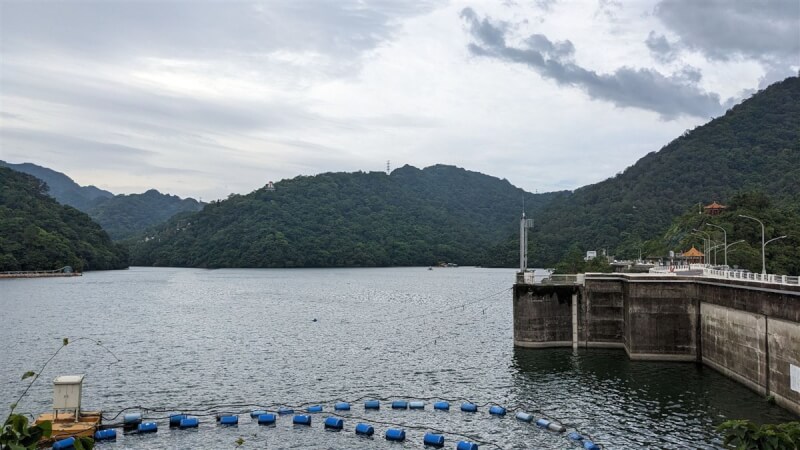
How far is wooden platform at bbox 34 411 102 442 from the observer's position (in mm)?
31547

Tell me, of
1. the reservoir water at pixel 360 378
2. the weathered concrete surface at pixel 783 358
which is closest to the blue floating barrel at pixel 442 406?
the reservoir water at pixel 360 378

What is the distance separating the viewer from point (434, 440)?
31859 mm

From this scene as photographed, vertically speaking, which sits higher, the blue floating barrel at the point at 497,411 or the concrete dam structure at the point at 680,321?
the concrete dam structure at the point at 680,321

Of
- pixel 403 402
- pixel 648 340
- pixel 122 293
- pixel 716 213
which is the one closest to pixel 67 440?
pixel 403 402

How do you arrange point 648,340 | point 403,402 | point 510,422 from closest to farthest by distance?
point 510,422 < point 403,402 < point 648,340

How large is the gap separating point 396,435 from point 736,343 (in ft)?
81.3

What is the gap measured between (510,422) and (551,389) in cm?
806

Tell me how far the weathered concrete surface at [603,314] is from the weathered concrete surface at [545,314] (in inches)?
57.5

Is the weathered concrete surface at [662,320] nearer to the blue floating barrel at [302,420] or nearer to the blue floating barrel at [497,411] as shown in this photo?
the blue floating barrel at [497,411]

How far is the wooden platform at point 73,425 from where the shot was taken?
31.5 metres

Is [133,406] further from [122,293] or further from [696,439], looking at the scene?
[122,293]

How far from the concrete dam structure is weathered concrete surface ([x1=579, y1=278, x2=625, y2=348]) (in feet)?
0.28

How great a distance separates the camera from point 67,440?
1201 inches

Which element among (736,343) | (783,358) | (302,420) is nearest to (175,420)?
(302,420)
